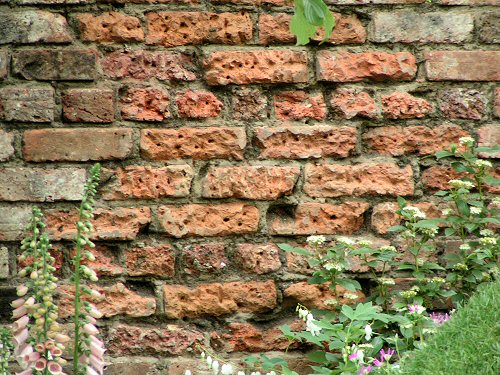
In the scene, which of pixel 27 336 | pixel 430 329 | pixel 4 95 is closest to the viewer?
pixel 27 336

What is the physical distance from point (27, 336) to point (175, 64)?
101 cm

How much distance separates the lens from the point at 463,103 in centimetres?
243

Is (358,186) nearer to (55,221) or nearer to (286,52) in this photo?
(286,52)

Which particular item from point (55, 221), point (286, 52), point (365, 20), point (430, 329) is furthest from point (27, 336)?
point (365, 20)

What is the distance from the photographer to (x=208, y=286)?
2.36m

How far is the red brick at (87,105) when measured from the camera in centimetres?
232

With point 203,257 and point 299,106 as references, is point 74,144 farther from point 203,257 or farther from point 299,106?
point 299,106

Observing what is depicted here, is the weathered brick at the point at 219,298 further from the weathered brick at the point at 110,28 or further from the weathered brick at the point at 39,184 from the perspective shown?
the weathered brick at the point at 110,28

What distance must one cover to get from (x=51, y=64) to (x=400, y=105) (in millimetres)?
1053

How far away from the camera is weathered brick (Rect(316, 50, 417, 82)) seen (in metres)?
2.40

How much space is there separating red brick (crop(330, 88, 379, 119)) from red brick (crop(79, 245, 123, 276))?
0.80 metres

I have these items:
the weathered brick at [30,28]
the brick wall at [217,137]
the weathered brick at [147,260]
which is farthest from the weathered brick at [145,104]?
the weathered brick at [147,260]

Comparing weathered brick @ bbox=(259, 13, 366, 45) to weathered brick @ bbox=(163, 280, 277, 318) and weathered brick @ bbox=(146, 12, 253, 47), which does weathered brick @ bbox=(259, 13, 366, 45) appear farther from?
weathered brick @ bbox=(163, 280, 277, 318)

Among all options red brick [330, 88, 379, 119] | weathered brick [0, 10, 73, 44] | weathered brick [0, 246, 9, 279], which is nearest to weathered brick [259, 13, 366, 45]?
red brick [330, 88, 379, 119]
